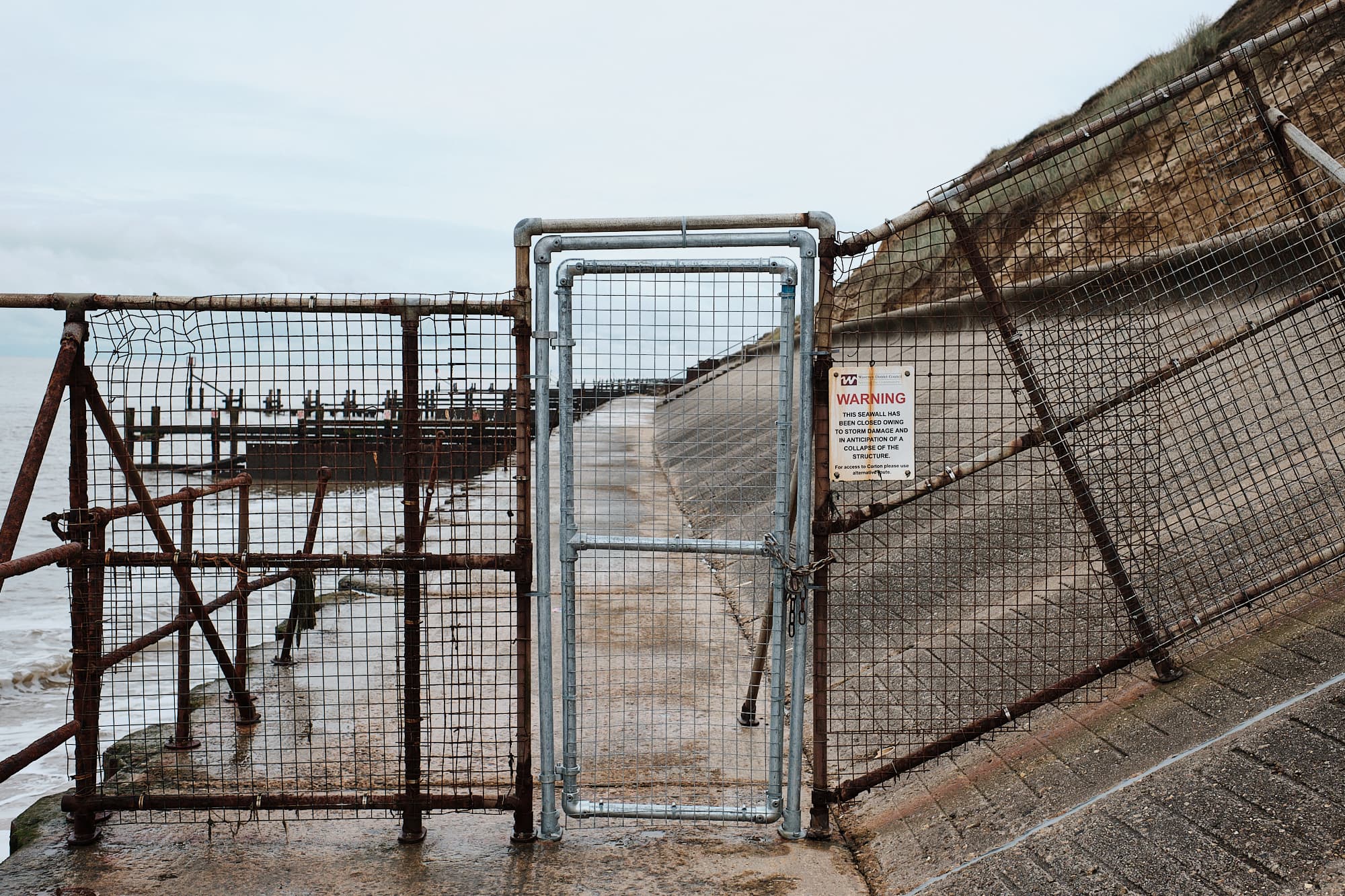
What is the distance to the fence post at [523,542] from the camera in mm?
4109

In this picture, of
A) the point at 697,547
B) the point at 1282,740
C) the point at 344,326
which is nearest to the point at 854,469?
the point at 697,547

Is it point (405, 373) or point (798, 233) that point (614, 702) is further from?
point (798, 233)

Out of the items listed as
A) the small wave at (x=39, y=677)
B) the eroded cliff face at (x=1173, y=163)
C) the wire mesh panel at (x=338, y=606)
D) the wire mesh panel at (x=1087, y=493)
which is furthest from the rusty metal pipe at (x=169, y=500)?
the small wave at (x=39, y=677)

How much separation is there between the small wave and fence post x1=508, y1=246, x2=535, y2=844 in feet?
26.0

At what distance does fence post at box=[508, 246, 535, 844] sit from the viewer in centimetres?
411

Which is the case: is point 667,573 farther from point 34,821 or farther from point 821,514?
point 34,821

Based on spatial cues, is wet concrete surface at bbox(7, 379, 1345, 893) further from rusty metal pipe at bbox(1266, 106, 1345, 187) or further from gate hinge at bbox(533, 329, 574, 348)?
gate hinge at bbox(533, 329, 574, 348)

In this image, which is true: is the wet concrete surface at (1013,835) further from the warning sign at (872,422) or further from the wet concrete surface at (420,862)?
the warning sign at (872,422)

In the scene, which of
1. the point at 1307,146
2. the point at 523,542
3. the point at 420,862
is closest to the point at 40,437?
the point at 523,542

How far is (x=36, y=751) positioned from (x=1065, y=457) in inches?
172

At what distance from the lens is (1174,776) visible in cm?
374

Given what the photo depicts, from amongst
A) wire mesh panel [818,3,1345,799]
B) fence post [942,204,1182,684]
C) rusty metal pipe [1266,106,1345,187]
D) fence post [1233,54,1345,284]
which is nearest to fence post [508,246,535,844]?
wire mesh panel [818,3,1345,799]

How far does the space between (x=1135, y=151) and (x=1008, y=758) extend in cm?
1513

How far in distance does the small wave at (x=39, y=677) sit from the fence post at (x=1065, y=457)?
9.63 metres
